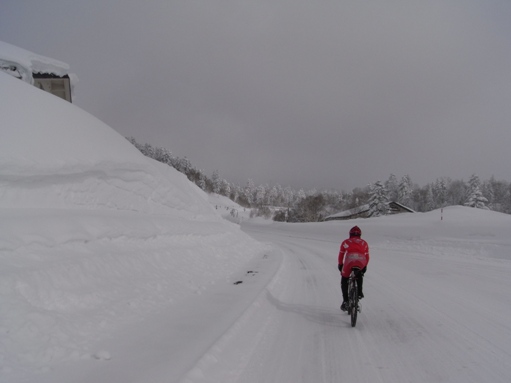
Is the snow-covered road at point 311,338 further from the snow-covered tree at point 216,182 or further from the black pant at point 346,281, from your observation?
the snow-covered tree at point 216,182

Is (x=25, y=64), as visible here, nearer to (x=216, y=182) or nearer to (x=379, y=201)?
(x=379, y=201)

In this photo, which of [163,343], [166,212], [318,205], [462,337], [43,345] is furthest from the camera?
[318,205]

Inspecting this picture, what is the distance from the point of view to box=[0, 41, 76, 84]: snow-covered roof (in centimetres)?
1622

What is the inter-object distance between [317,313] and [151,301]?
11.9ft

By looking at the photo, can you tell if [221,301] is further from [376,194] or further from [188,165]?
[188,165]

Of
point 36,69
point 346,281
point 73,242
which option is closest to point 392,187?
point 36,69

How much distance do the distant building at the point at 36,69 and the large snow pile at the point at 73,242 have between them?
10.2 meters

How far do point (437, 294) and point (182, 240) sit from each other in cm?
825

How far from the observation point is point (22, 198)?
6047 millimetres

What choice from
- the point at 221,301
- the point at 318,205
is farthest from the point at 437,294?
the point at 318,205

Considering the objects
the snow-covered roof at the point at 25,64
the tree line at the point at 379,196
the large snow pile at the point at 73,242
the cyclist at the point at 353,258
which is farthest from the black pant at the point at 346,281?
the tree line at the point at 379,196

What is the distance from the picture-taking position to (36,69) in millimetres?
18672

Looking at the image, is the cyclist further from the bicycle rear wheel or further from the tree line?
the tree line

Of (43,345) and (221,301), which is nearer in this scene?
(43,345)
